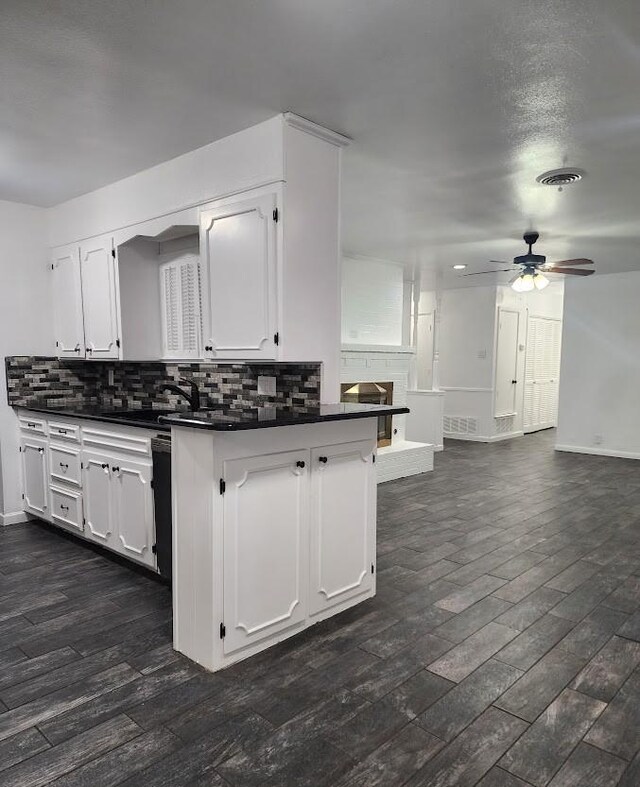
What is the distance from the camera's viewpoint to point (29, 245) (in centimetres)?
419

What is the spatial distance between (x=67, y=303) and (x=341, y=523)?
9.45 ft

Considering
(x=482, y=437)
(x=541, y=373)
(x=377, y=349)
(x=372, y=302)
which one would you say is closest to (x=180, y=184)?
(x=377, y=349)

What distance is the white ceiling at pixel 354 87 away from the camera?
1821mm

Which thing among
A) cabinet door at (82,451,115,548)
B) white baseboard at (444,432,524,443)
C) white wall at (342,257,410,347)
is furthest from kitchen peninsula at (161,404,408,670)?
white baseboard at (444,432,524,443)

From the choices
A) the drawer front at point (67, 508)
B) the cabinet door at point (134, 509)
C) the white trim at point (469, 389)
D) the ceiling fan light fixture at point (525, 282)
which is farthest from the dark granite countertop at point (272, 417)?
the white trim at point (469, 389)

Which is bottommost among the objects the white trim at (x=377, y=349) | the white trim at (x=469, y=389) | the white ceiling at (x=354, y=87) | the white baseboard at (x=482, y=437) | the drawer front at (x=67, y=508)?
the white baseboard at (x=482, y=437)

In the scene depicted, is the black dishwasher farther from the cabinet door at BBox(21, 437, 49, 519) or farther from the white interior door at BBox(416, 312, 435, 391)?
the white interior door at BBox(416, 312, 435, 391)

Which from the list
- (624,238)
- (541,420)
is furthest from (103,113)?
(541,420)

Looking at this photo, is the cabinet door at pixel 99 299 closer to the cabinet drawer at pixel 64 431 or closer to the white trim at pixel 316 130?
the cabinet drawer at pixel 64 431

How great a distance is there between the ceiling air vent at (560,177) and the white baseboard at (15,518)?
180 inches

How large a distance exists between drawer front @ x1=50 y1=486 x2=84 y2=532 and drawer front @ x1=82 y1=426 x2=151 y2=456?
16.8 inches

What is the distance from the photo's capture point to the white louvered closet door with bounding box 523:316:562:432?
920cm

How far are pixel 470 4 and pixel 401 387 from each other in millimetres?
4724

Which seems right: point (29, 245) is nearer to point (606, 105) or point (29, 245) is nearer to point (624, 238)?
point (606, 105)
